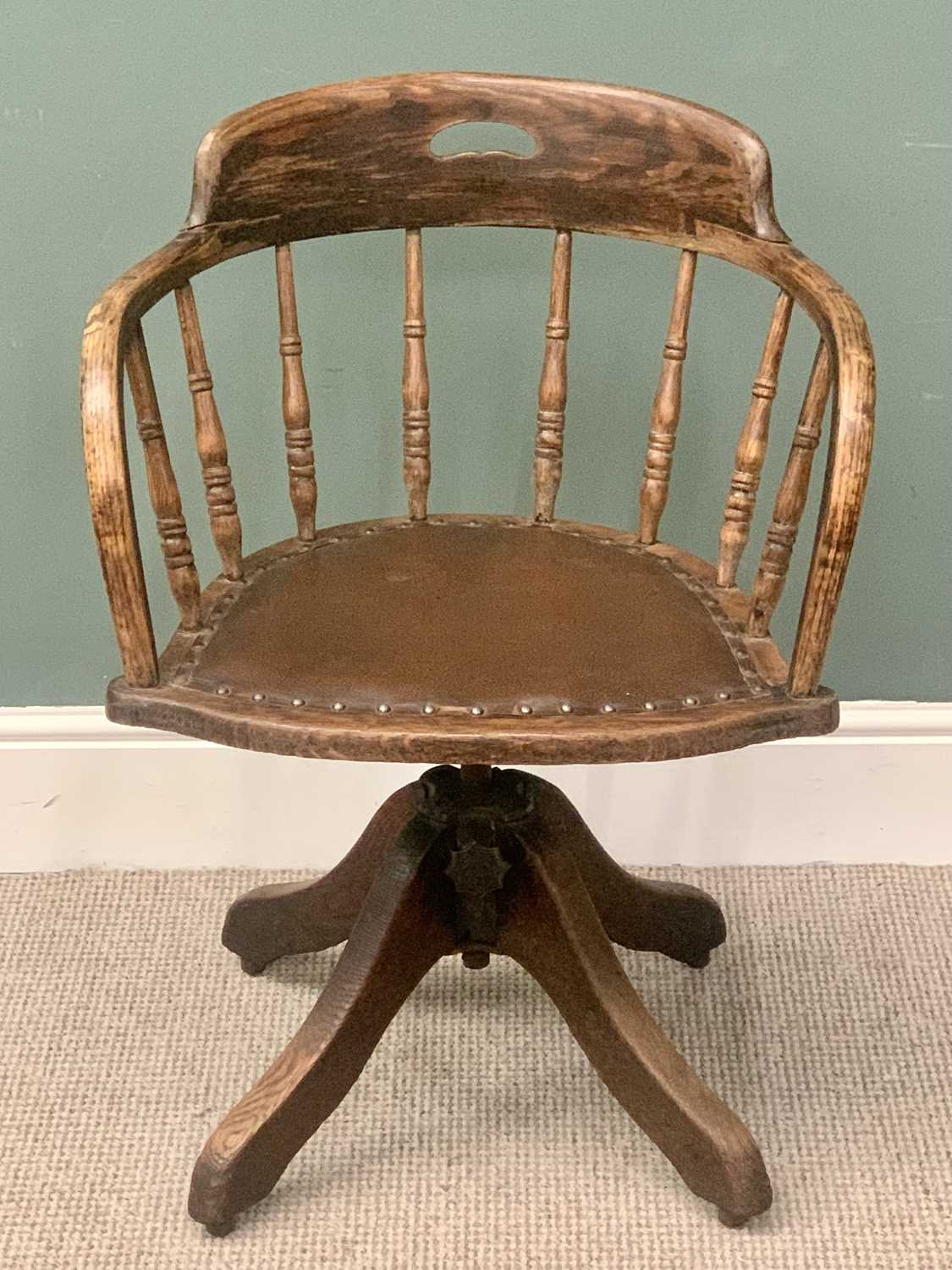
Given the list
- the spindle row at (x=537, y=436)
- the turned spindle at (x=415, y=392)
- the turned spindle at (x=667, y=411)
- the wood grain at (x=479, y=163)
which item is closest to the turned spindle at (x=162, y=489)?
the spindle row at (x=537, y=436)

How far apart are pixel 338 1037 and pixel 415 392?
1.75ft

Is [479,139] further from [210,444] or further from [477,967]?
[477,967]

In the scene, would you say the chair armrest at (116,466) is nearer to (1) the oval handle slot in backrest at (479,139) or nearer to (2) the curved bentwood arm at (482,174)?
(2) the curved bentwood arm at (482,174)

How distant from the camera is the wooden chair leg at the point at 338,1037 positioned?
3.30 ft

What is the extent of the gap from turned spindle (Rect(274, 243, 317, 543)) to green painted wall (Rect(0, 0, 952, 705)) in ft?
0.50

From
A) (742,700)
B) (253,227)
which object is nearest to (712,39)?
(253,227)

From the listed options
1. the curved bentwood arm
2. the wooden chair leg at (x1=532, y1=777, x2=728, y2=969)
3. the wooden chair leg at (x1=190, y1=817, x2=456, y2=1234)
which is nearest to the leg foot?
the wooden chair leg at (x1=190, y1=817, x2=456, y2=1234)

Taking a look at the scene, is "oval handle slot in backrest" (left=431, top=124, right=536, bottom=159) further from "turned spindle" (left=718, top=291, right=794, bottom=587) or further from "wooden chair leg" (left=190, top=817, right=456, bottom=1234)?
"wooden chair leg" (left=190, top=817, right=456, bottom=1234)

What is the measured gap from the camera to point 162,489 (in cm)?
94

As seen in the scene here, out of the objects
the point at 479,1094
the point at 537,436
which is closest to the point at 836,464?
the point at 537,436

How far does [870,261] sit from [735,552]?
1.20 feet

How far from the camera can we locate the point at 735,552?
3.45 feet

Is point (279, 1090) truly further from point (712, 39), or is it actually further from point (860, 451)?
point (712, 39)

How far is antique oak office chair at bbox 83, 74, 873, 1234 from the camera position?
33.4 inches
